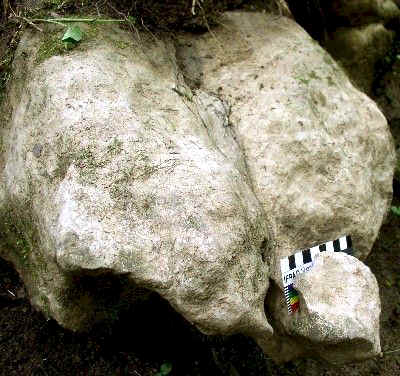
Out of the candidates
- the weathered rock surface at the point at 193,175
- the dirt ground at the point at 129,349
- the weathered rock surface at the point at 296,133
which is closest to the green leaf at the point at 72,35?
the weathered rock surface at the point at 193,175

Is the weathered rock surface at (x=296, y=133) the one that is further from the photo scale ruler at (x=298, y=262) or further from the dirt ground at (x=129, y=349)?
the dirt ground at (x=129, y=349)

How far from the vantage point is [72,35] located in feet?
6.18

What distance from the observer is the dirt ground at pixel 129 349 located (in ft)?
7.40

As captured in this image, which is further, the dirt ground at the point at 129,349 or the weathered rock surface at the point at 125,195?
the dirt ground at the point at 129,349

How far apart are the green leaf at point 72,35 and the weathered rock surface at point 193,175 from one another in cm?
4

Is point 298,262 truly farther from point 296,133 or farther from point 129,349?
point 129,349

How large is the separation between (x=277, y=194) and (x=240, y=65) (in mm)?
633

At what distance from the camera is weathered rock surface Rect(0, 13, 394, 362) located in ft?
5.15

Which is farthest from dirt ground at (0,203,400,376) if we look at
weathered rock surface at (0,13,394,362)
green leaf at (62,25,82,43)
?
green leaf at (62,25,82,43)

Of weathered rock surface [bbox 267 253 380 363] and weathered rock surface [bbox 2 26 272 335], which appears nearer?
weathered rock surface [bbox 2 26 272 335]

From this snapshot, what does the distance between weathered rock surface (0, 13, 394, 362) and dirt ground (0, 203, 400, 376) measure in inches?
15.0

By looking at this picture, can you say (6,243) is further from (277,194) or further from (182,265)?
(277,194)

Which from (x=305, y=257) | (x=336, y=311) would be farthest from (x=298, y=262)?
(x=336, y=311)

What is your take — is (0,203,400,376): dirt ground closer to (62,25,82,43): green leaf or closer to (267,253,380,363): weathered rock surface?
(267,253,380,363): weathered rock surface
